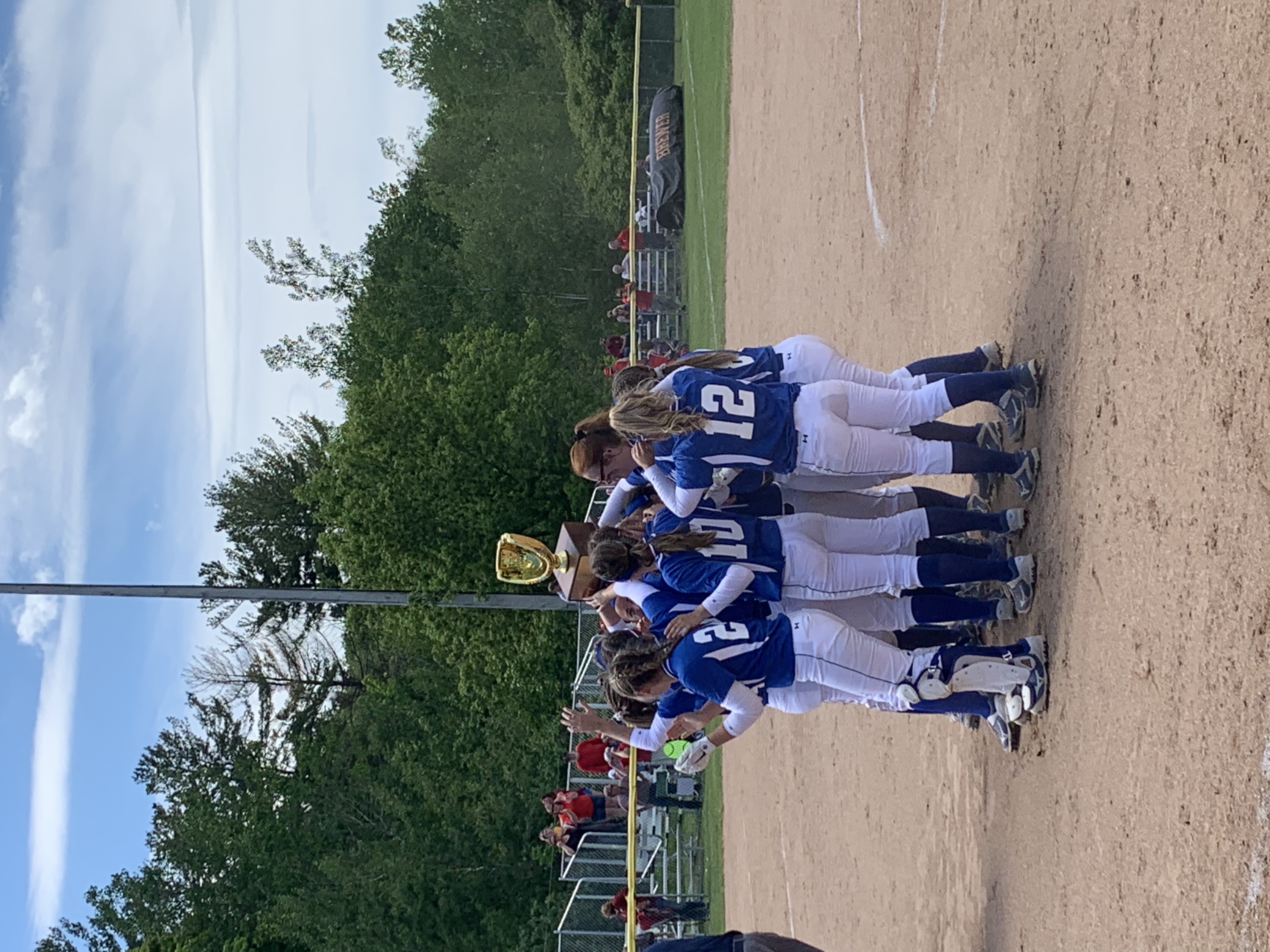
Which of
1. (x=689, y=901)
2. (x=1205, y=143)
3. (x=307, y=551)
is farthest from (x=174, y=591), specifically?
(x=307, y=551)

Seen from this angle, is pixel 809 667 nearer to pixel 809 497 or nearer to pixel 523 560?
pixel 809 497

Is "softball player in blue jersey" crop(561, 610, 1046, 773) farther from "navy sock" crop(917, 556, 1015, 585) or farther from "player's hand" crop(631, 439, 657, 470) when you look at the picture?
"player's hand" crop(631, 439, 657, 470)

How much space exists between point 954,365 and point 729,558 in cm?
190

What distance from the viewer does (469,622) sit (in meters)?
21.5

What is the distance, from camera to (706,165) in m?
24.1

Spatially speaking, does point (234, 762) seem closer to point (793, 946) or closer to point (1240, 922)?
point (793, 946)

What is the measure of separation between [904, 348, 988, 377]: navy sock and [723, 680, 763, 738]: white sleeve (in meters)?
2.19

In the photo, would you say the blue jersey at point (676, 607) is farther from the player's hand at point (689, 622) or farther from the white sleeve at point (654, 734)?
the white sleeve at point (654, 734)

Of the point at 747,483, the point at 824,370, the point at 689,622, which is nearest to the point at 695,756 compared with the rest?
the point at 689,622

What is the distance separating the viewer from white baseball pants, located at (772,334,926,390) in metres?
6.97

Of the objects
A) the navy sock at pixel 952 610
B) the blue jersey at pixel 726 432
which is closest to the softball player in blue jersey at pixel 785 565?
the navy sock at pixel 952 610

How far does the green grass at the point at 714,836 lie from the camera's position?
1630 centimetres

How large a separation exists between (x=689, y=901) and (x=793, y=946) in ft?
29.0

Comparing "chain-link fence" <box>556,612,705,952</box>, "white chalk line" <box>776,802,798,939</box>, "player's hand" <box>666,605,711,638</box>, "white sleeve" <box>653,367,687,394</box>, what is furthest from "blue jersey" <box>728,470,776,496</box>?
"chain-link fence" <box>556,612,705,952</box>
